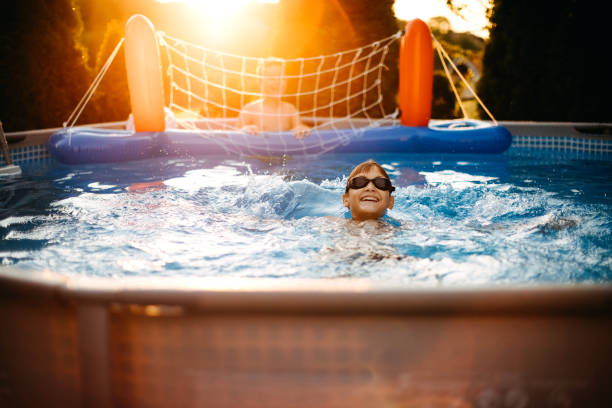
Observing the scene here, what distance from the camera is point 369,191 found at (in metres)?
3.42

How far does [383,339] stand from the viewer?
1.13 meters

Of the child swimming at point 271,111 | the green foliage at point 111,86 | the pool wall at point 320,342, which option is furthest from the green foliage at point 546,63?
the pool wall at point 320,342

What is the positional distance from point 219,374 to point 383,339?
40cm

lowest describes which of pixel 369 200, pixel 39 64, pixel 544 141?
pixel 369 200

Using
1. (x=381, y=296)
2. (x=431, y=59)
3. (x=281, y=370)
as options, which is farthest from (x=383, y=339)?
(x=431, y=59)

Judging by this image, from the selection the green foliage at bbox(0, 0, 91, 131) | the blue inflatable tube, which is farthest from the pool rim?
the green foliage at bbox(0, 0, 91, 131)

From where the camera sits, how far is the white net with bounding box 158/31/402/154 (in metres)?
6.79

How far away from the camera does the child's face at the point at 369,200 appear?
3.42 meters

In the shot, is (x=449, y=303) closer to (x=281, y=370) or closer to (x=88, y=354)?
(x=281, y=370)

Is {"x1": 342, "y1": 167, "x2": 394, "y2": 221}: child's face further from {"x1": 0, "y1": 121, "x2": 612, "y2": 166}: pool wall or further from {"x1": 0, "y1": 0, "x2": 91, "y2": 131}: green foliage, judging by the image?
{"x1": 0, "y1": 0, "x2": 91, "y2": 131}: green foliage

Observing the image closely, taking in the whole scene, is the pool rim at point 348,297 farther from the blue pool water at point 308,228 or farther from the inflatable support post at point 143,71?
the inflatable support post at point 143,71

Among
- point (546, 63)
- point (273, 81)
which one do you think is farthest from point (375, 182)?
point (546, 63)

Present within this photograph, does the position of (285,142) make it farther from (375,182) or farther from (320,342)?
(320,342)

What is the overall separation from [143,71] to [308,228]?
403 centimetres
